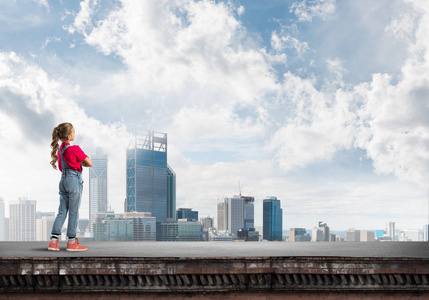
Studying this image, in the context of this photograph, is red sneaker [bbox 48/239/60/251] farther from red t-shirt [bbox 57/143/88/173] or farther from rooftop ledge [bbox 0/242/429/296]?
rooftop ledge [bbox 0/242/429/296]

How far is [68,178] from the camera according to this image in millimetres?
10523

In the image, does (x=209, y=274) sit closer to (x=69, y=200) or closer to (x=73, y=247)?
(x=73, y=247)

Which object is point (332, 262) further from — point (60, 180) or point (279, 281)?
point (60, 180)

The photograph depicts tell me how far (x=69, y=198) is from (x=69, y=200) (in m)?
0.05

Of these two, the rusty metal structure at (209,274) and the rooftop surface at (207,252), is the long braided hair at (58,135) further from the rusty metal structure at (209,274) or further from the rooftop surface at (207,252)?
the rusty metal structure at (209,274)

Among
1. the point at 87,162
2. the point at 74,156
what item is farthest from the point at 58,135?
the point at 87,162

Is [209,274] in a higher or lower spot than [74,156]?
lower

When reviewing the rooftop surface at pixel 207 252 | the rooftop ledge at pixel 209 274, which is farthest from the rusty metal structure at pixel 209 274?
the rooftop surface at pixel 207 252

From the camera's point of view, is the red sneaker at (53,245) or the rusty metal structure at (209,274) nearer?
the rusty metal structure at (209,274)

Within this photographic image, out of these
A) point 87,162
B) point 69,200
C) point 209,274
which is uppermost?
point 87,162

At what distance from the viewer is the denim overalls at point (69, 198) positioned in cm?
1054

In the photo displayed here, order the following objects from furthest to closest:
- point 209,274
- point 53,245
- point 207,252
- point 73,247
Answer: point 53,245 < point 73,247 < point 207,252 < point 209,274

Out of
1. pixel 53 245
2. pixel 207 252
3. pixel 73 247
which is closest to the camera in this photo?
pixel 207 252

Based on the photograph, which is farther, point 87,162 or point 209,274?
point 87,162
